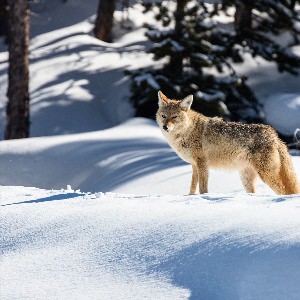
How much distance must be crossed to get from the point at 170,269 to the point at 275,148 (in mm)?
3499

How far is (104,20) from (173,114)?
15.7 meters

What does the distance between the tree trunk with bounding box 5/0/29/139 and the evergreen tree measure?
3.09 meters

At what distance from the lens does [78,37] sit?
76.2ft

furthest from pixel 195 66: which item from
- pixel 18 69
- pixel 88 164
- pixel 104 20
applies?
pixel 104 20

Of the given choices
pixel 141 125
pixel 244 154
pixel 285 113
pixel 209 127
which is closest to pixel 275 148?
pixel 244 154

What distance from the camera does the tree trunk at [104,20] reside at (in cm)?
2236

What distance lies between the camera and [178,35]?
53.1 feet

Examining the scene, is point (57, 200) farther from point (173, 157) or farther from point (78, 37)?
point (78, 37)

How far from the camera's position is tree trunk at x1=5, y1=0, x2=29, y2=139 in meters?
14.6

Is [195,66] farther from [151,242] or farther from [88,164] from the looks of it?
[151,242]

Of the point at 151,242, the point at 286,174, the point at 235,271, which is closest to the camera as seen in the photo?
the point at 235,271

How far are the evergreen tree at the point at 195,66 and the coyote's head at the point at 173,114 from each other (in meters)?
7.73

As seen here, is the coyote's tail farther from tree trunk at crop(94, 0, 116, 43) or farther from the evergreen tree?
tree trunk at crop(94, 0, 116, 43)

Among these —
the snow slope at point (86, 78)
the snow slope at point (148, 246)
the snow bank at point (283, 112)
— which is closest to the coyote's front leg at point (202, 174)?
the snow slope at point (148, 246)
